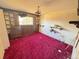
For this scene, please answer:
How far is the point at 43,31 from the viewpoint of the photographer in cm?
592

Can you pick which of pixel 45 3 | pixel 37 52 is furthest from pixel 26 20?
pixel 37 52

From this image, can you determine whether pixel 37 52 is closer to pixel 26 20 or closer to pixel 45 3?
pixel 45 3

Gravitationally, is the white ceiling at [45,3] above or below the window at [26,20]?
above

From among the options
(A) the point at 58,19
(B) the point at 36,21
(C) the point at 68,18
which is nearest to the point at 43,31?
(B) the point at 36,21

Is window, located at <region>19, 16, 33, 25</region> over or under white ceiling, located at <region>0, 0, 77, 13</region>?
under

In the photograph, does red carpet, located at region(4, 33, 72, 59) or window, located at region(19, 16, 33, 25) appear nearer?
red carpet, located at region(4, 33, 72, 59)

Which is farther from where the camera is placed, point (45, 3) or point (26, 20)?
point (26, 20)

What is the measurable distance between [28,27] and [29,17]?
82 cm

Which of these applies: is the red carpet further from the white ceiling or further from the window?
the window

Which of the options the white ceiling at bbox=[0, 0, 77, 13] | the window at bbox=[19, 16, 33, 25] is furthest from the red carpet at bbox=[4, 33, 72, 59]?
the window at bbox=[19, 16, 33, 25]

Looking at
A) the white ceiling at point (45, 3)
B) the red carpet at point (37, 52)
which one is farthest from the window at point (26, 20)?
the red carpet at point (37, 52)

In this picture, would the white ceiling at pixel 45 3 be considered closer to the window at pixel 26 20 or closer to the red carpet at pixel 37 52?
→ the red carpet at pixel 37 52

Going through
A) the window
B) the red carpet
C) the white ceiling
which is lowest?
the red carpet

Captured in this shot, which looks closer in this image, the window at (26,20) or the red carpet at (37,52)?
the red carpet at (37,52)
